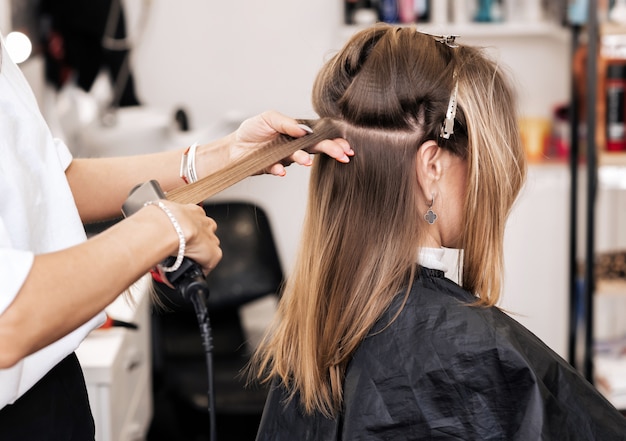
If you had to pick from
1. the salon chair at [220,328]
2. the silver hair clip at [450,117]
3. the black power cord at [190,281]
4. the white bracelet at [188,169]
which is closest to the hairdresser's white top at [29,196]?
the black power cord at [190,281]

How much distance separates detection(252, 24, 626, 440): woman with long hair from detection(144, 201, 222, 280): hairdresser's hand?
0.31 metres

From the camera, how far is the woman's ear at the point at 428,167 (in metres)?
1.20

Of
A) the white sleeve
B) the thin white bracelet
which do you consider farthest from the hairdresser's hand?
the white sleeve

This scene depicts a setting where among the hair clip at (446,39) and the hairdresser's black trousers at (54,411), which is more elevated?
the hair clip at (446,39)

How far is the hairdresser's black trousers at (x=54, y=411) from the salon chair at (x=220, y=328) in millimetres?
1315

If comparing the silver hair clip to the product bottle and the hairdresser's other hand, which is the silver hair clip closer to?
the hairdresser's other hand

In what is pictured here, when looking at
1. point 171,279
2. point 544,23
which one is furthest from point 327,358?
point 544,23

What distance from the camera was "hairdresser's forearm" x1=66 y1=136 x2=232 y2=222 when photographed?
1311 millimetres

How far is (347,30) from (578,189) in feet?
3.29

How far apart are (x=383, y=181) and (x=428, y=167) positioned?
0.07m

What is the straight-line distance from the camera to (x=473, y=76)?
119 centimetres

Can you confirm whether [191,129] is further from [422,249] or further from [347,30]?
[422,249]

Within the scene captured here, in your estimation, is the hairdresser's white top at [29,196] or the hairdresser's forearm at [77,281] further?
the hairdresser's white top at [29,196]

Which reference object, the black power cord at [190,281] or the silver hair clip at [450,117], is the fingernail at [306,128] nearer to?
the silver hair clip at [450,117]
